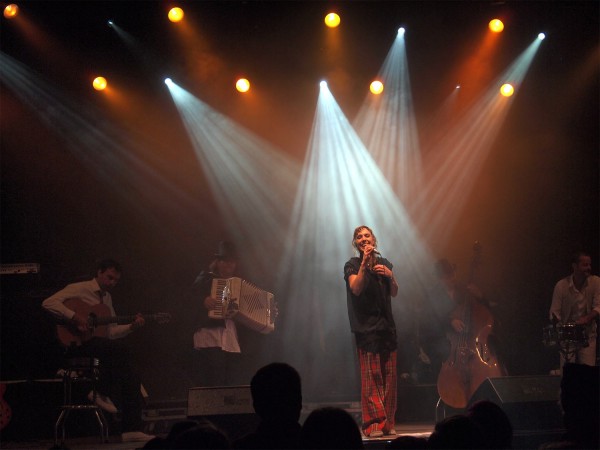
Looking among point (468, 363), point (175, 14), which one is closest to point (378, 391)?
point (468, 363)

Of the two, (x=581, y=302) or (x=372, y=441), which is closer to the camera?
(x=372, y=441)

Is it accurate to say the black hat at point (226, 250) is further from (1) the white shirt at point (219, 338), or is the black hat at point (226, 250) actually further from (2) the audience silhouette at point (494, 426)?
(2) the audience silhouette at point (494, 426)

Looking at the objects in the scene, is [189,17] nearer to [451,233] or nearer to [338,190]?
[338,190]

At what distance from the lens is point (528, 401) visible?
5.49 meters

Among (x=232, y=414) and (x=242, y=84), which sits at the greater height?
(x=242, y=84)

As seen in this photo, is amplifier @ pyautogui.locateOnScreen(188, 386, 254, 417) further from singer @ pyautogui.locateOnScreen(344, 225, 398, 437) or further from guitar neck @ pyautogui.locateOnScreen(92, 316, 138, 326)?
guitar neck @ pyautogui.locateOnScreen(92, 316, 138, 326)

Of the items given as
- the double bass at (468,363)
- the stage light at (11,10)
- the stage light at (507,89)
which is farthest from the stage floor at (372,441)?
the stage light at (11,10)

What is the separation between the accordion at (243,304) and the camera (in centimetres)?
784

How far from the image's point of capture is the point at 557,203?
32.4 ft

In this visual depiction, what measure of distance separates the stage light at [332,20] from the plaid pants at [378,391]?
4.60m

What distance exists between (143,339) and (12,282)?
1.90m

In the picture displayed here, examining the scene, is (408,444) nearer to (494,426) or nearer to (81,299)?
(494,426)

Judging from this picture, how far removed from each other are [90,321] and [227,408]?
3.12 metres

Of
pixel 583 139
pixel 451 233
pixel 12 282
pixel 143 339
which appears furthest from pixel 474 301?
pixel 12 282
